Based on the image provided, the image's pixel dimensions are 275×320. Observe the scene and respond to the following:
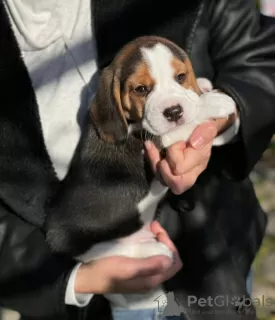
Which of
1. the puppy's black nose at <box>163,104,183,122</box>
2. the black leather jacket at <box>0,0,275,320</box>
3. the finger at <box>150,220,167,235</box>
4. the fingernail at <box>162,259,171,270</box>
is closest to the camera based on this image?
the puppy's black nose at <box>163,104,183,122</box>

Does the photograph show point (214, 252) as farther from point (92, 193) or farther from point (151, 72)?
point (151, 72)

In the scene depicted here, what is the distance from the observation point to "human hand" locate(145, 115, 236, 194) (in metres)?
1.92

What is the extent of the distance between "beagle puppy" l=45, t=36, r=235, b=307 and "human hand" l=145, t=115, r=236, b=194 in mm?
52

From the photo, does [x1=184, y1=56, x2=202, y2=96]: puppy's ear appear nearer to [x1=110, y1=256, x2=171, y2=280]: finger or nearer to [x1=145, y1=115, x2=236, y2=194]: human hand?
[x1=145, y1=115, x2=236, y2=194]: human hand

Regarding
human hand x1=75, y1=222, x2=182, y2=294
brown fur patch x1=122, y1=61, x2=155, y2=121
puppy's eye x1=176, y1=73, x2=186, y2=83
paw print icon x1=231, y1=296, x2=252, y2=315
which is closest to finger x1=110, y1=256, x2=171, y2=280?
human hand x1=75, y1=222, x2=182, y2=294

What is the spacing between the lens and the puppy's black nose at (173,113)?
1866 mm

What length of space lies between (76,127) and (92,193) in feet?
→ 0.82

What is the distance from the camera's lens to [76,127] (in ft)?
6.89

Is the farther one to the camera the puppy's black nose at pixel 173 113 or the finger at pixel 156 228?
the finger at pixel 156 228

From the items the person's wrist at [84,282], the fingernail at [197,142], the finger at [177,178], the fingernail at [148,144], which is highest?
the fingernail at [197,142]

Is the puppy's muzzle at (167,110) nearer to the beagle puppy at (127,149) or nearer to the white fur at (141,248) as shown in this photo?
the beagle puppy at (127,149)

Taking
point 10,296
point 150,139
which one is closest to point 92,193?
point 150,139

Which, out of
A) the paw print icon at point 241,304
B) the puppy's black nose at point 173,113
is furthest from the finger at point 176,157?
the paw print icon at point 241,304

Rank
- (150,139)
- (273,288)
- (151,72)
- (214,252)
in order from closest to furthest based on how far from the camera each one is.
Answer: (151,72)
(150,139)
(214,252)
(273,288)
